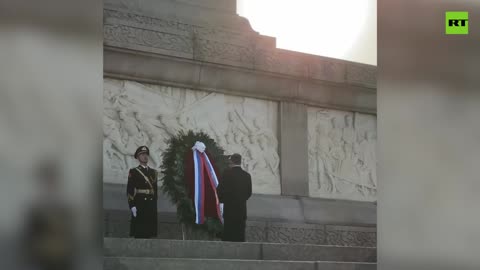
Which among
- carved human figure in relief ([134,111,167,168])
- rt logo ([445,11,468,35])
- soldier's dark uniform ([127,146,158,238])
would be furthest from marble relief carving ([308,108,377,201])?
rt logo ([445,11,468,35])

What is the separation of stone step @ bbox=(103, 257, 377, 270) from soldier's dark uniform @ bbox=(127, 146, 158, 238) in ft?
8.56

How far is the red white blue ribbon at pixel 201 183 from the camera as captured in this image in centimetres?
1239

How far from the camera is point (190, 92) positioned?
1473cm

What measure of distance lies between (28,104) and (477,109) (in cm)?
186

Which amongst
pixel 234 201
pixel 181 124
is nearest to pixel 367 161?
pixel 181 124

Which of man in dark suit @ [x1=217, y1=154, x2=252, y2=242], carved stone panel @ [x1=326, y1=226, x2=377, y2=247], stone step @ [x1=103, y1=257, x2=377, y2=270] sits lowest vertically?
carved stone panel @ [x1=326, y1=226, x2=377, y2=247]

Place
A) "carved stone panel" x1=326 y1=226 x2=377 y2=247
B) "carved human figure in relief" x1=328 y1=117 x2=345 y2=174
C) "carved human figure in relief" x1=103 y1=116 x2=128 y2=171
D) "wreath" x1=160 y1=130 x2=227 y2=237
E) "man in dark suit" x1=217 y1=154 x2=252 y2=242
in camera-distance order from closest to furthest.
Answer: "man in dark suit" x1=217 y1=154 x2=252 y2=242, "wreath" x1=160 y1=130 x2=227 y2=237, "carved human figure in relief" x1=103 y1=116 x2=128 y2=171, "carved stone panel" x1=326 y1=226 x2=377 y2=247, "carved human figure in relief" x1=328 y1=117 x2=345 y2=174

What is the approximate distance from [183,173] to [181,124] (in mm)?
1561

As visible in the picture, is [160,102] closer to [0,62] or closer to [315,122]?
[315,122]

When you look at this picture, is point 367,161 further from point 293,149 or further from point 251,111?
point 251,111

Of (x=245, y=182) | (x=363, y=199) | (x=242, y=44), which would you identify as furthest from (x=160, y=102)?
(x=363, y=199)

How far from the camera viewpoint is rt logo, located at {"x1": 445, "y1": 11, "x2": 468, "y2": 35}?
3539 mm

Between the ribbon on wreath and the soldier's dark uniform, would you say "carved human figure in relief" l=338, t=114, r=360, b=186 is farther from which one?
the soldier's dark uniform

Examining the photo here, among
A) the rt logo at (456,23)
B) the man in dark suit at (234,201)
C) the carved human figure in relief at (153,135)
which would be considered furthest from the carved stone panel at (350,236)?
the rt logo at (456,23)
